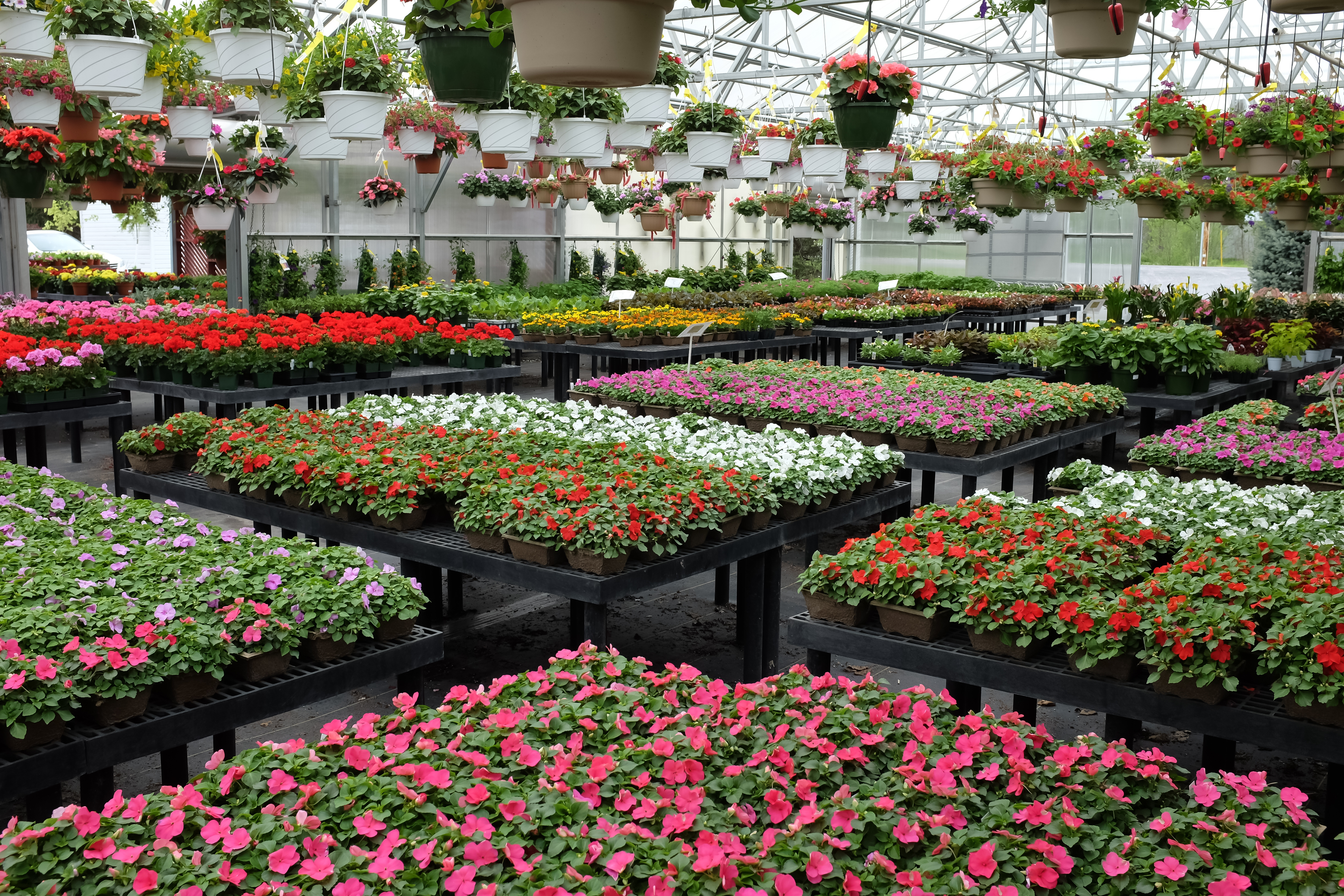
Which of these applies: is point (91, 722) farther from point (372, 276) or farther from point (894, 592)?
point (372, 276)

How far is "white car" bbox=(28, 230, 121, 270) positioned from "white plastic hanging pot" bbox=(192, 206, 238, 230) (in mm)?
14365

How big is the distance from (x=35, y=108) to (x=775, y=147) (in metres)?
5.96

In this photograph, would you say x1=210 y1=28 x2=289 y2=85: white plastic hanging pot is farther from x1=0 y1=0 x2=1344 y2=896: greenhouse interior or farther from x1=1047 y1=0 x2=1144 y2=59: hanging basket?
x1=1047 y1=0 x2=1144 y2=59: hanging basket

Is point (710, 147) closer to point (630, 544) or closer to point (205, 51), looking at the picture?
point (205, 51)

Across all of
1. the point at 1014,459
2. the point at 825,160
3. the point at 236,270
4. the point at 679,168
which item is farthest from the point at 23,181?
the point at 1014,459

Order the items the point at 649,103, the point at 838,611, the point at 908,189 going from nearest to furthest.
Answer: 1. the point at 838,611
2. the point at 649,103
3. the point at 908,189

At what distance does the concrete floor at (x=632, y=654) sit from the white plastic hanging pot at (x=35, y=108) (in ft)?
7.27

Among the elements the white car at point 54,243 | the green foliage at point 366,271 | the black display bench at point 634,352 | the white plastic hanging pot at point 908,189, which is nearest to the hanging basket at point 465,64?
the black display bench at point 634,352

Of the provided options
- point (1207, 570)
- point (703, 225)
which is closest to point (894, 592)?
point (1207, 570)

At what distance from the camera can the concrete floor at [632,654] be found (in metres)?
3.55

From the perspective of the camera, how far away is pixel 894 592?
291cm

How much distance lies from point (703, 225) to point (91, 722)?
2098 centimetres

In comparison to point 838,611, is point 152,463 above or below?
above

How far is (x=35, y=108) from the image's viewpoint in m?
5.84
